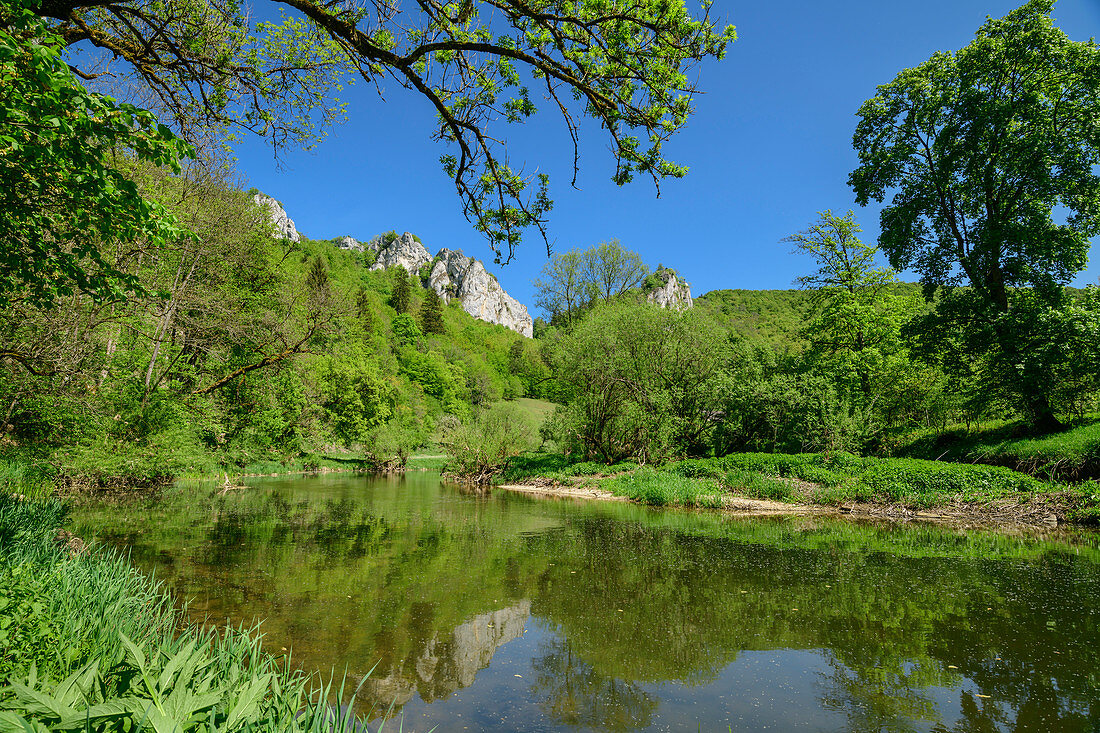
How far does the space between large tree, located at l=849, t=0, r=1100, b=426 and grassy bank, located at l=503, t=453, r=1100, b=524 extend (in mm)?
4224

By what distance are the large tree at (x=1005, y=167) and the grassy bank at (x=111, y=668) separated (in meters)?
21.0

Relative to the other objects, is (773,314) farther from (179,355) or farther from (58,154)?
(58,154)

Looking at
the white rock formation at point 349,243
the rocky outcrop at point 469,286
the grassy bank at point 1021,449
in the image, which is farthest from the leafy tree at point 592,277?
the white rock formation at point 349,243

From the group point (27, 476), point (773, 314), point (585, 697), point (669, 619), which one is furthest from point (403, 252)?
point (585, 697)

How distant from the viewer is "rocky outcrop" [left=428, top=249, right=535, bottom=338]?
126m

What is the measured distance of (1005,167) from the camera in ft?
56.6

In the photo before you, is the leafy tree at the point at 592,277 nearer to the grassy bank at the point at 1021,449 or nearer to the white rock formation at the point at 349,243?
the grassy bank at the point at 1021,449

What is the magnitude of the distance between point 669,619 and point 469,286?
124913 mm

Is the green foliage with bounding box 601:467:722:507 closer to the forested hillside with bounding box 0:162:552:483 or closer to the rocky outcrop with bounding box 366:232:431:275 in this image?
the forested hillside with bounding box 0:162:552:483

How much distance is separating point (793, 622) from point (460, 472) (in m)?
24.4

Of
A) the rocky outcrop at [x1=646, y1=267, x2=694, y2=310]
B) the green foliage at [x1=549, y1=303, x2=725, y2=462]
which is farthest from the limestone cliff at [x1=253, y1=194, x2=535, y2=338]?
the green foliage at [x1=549, y1=303, x2=725, y2=462]

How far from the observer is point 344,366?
148ft

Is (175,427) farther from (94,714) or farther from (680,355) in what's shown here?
(680,355)

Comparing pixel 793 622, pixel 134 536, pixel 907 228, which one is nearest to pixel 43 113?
pixel 793 622
